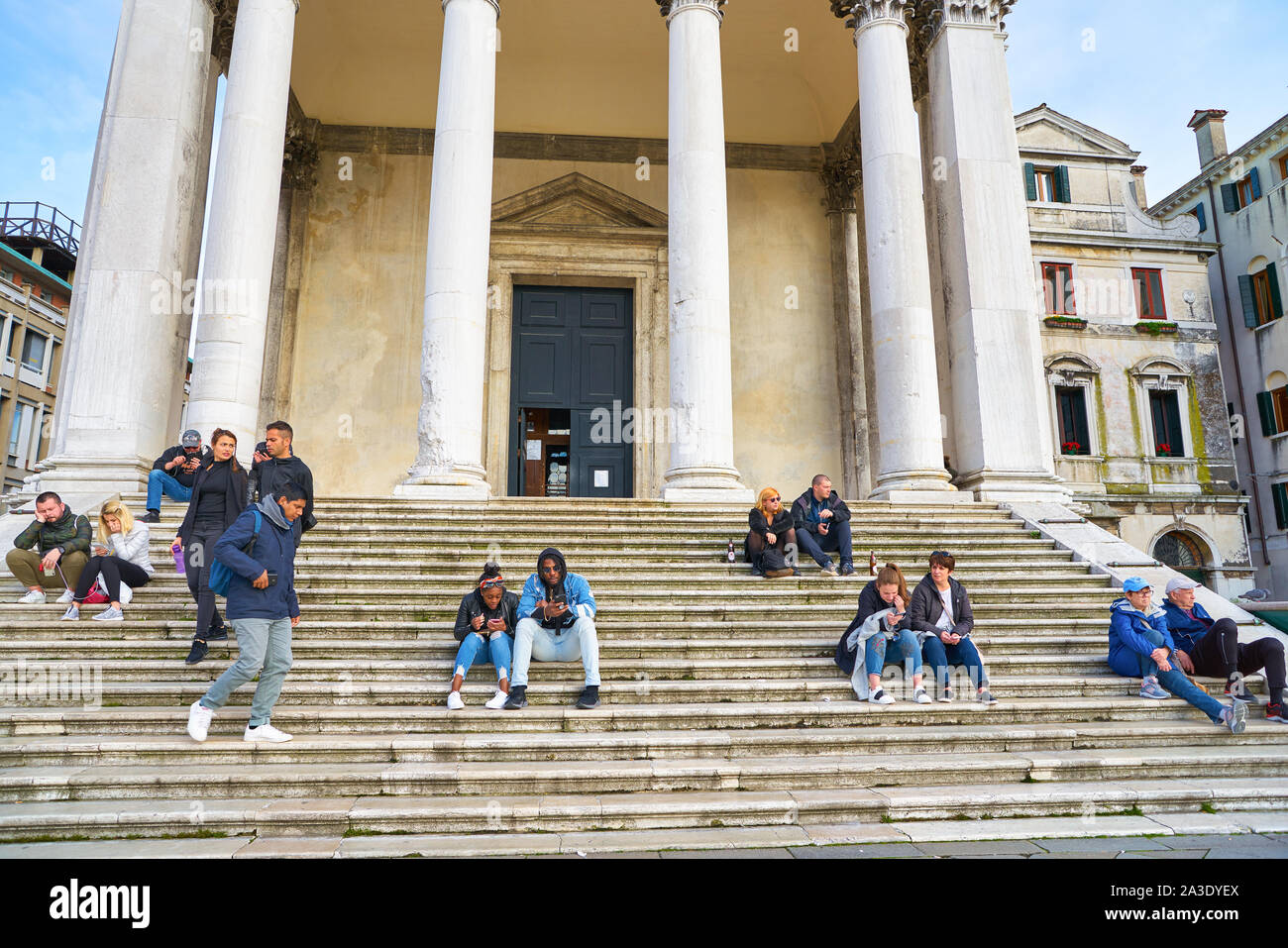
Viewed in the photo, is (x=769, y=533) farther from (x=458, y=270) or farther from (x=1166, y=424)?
(x=1166, y=424)

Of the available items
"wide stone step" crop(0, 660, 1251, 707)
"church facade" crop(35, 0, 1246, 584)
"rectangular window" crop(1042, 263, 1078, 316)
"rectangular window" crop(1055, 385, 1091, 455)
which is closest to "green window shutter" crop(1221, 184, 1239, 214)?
"church facade" crop(35, 0, 1246, 584)

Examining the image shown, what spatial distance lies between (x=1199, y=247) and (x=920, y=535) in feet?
80.3

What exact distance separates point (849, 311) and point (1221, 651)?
41.4ft

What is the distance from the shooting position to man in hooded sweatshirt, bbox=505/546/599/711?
6.15 meters

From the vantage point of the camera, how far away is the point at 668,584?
862 centimetres

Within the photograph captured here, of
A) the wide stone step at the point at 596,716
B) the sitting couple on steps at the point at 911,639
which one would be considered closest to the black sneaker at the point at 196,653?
the wide stone step at the point at 596,716

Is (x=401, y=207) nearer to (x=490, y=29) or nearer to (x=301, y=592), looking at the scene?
(x=490, y=29)

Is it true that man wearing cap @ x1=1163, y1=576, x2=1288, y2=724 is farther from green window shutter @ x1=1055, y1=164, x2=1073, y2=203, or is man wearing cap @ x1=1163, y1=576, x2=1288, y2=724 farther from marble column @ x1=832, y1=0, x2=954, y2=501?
green window shutter @ x1=1055, y1=164, x2=1073, y2=203

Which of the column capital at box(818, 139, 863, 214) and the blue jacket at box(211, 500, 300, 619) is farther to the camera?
the column capital at box(818, 139, 863, 214)

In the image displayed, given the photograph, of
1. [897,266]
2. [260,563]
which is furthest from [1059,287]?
[260,563]

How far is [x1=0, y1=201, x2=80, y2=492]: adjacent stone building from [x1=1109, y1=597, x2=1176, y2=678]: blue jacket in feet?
113

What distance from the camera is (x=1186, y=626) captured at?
7168mm

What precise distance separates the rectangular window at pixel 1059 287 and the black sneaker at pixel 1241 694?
22.7 metres
